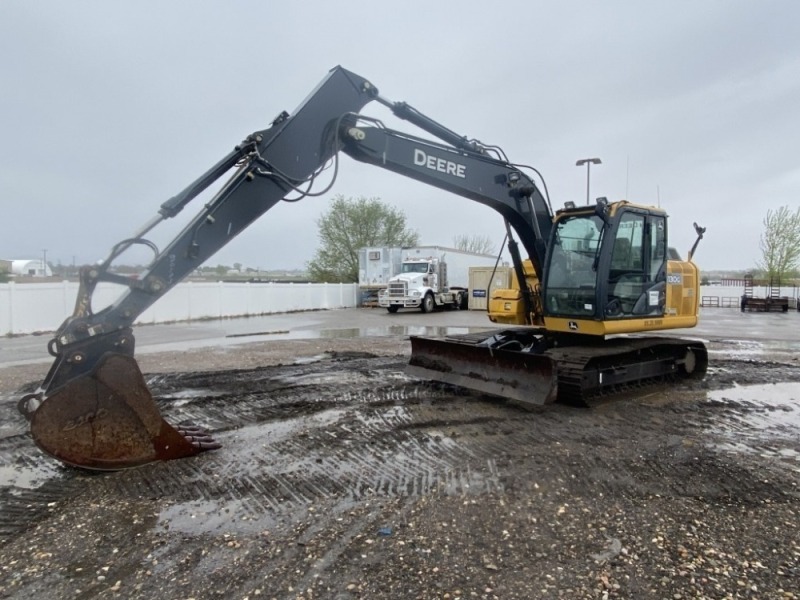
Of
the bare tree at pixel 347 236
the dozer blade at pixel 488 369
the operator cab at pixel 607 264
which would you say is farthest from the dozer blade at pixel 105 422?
the bare tree at pixel 347 236

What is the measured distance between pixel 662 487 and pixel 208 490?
3.34 meters

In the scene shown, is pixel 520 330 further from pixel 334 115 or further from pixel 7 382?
pixel 7 382

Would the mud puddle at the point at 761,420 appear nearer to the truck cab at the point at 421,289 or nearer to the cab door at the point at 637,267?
the cab door at the point at 637,267

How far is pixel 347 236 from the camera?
115 ft

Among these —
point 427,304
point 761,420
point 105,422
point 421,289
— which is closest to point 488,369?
point 761,420

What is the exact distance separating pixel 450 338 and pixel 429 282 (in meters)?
17.0

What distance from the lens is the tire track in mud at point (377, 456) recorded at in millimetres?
3557

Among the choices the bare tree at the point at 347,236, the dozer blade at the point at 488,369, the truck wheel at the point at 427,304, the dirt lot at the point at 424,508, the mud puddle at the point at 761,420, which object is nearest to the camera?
the dirt lot at the point at 424,508

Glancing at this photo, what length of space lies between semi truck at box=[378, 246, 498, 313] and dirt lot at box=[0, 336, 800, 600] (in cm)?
1726

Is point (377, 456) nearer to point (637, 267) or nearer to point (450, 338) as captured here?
point (450, 338)

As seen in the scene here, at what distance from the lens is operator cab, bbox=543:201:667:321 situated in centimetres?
616

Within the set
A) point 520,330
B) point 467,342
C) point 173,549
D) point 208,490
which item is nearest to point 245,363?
point 467,342

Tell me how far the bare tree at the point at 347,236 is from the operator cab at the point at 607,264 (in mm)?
28266

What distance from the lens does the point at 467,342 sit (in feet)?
22.7
